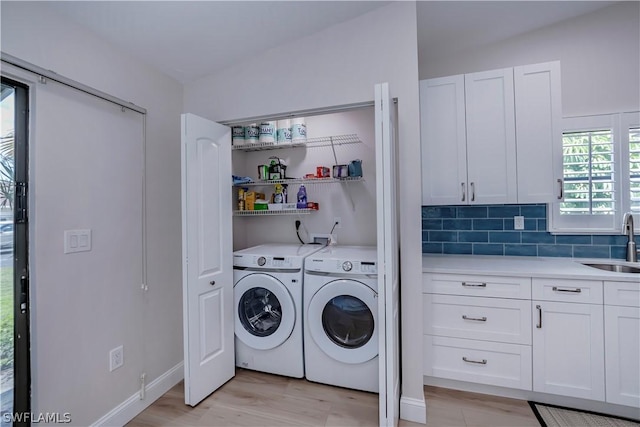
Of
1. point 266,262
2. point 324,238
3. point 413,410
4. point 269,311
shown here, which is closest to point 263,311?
point 269,311

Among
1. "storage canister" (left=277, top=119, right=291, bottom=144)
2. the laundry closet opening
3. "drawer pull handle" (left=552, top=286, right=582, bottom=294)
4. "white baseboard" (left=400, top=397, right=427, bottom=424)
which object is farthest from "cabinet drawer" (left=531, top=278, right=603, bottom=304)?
"storage canister" (left=277, top=119, right=291, bottom=144)

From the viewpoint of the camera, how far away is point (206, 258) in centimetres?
205

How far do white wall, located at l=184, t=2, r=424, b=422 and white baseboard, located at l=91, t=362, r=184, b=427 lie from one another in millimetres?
1702

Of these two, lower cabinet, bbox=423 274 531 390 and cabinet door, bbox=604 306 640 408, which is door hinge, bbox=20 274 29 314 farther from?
cabinet door, bbox=604 306 640 408

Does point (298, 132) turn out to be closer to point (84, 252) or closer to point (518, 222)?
point (84, 252)

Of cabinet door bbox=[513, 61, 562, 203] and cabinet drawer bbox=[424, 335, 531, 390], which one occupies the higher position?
cabinet door bbox=[513, 61, 562, 203]

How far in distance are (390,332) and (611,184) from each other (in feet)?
6.94

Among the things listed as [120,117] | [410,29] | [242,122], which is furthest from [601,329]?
[120,117]

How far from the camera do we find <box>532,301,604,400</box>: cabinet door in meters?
1.79

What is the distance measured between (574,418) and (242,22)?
317 centimetres

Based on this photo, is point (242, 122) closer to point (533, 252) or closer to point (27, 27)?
point (27, 27)

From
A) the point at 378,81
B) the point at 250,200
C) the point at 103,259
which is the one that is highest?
the point at 378,81

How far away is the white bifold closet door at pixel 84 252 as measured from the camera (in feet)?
4.68

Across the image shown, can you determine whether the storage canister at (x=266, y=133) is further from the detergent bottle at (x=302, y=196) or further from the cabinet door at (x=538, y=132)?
the cabinet door at (x=538, y=132)
